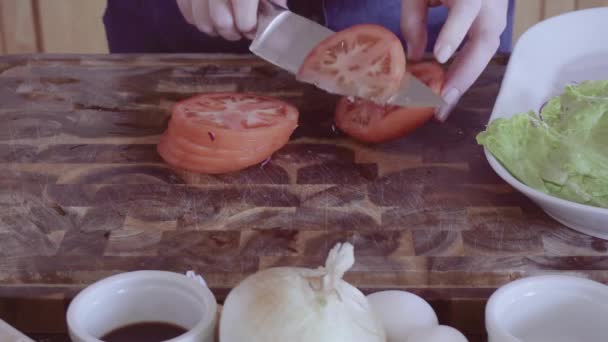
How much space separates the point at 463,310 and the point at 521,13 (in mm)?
1752

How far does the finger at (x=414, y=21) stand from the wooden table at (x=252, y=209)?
15 centimetres

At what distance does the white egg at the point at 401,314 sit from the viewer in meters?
0.90

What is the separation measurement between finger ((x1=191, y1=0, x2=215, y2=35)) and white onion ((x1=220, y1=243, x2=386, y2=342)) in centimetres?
72

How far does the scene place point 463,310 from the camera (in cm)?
106

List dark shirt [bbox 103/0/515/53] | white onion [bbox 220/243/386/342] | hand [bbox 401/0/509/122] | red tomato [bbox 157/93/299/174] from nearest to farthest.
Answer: white onion [bbox 220/243/386/342] → red tomato [bbox 157/93/299/174] → hand [bbox 401/0/509/122] → dark shirt [bbox 103/0/515/53]

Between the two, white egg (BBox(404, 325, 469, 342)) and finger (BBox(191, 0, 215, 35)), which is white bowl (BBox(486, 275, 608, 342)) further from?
finger (BBox(191, 0, 215, 35))

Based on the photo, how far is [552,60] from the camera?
1.58 metres

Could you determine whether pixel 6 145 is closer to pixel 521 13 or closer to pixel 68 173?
pixel 68 173

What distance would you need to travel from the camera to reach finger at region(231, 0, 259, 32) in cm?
139

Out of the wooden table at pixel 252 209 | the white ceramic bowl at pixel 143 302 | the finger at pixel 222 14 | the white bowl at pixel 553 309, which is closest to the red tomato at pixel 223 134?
the wooden table at pixel 252 209

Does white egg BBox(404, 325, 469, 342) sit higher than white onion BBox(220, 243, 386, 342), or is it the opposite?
white onion BBox(220, 243, 386, 342)

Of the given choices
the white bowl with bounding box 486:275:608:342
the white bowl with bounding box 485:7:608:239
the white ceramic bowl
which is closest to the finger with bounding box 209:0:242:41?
the white bowl with bounding box 485:7:608:239

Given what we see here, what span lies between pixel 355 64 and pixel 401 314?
577mm

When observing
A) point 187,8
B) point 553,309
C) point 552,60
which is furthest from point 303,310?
point 552,60
